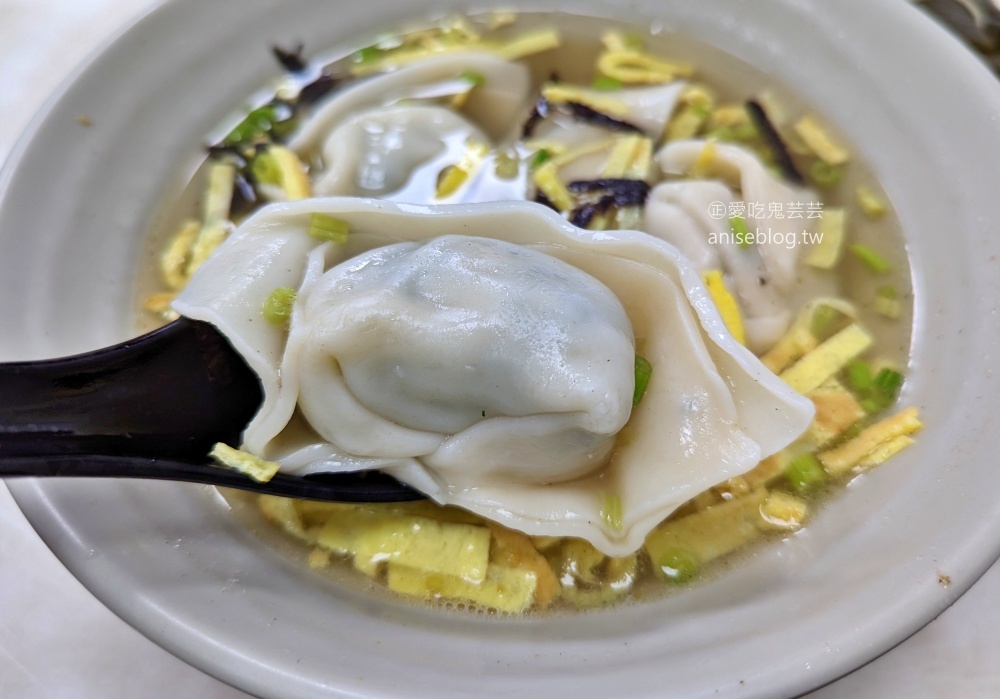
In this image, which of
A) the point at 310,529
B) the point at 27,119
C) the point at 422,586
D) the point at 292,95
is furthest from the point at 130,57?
the point at 422,586

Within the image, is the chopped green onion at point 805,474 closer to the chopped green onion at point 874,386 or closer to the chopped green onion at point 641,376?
the chopped green onion at point 874,386

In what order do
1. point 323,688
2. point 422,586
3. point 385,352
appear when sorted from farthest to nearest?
point 422,586
point 385,352
point 323,688

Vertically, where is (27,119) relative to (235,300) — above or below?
below

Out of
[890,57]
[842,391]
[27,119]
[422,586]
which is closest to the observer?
[422,586]

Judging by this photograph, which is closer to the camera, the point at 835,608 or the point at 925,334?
the point at 835,608

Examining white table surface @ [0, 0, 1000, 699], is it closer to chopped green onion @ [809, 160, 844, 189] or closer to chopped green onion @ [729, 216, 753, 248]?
chopped green onion @ [729, 216, 753, 248]

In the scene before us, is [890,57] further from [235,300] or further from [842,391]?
[235,300]

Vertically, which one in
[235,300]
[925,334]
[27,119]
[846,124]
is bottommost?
[27,119]

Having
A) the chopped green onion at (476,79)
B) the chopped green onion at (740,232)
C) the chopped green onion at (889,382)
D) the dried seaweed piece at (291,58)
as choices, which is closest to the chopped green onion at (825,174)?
the chopped green onion at (740,232)
